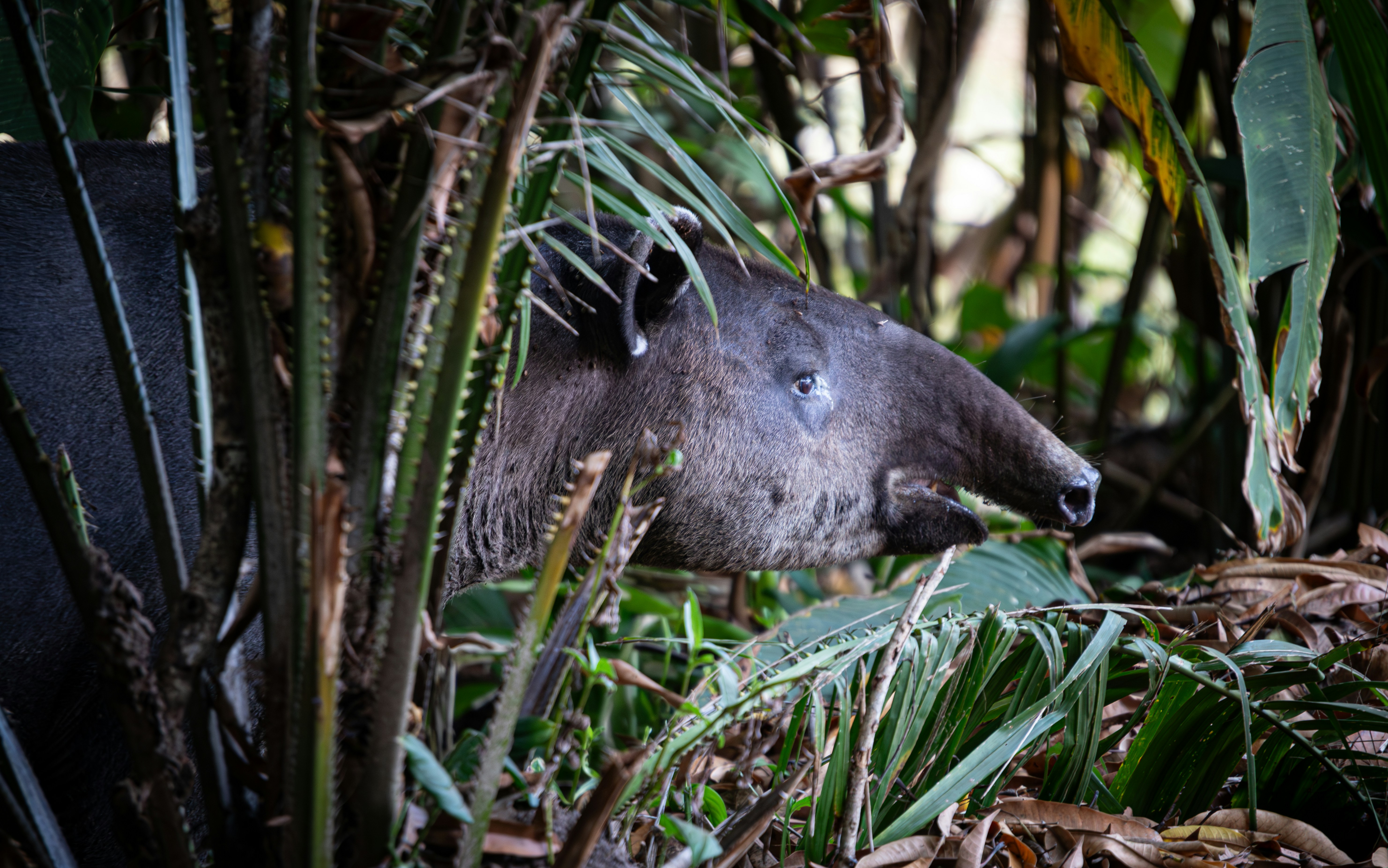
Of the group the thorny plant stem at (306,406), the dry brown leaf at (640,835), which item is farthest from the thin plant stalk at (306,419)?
the dry brown leaf at (640,835)

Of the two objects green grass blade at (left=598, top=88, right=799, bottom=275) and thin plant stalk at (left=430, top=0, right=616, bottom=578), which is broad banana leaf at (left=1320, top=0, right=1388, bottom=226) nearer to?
green grass blade at (left=598, top=88, right=799, bottom=275)

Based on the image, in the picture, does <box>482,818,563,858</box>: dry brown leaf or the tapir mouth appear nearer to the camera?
<box>482,818,563,858</box>: dry brown leaf

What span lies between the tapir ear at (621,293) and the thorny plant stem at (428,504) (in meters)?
0.84

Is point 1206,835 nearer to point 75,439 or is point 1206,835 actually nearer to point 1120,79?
point 1120,79

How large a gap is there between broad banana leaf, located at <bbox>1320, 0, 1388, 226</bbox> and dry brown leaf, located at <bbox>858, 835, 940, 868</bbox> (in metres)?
1.39

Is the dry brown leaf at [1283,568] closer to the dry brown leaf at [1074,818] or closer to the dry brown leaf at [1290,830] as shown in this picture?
the dry brown leaf at [1290,830]

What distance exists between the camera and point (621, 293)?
5.30 ft

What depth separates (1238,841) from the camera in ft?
3.94

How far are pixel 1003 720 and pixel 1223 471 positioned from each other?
87.1 inches

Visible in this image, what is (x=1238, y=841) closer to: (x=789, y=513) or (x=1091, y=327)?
(x=789, y=513)

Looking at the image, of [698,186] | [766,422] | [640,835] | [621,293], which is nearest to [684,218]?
[621,293]

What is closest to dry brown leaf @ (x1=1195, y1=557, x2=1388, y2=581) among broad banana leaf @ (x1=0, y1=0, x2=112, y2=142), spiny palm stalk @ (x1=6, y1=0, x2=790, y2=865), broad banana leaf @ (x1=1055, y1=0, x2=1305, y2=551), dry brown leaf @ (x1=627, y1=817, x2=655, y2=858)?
broad banana leaf @ (x1=1055, y1=0, x2=1305, y2=551)

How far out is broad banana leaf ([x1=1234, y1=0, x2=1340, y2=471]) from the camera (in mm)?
1549

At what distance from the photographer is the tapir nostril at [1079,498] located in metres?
1.74
